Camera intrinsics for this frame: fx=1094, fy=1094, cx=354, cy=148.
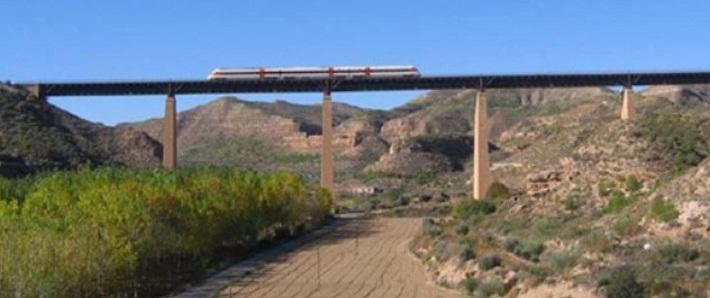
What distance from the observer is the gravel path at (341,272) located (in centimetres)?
3722

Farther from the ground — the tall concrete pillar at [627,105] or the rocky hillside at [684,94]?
the rocky hillside at [684,94]

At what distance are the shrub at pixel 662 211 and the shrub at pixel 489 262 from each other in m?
7.13

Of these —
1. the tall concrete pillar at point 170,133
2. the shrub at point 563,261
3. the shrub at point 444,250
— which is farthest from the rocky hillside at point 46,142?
the shrub at point 563,261

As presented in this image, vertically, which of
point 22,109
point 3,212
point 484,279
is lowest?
point 484,279

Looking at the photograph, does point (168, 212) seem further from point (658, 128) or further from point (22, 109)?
point (22, 109)

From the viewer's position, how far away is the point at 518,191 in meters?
81.1

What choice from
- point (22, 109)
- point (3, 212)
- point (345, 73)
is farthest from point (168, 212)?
point (22, 109)

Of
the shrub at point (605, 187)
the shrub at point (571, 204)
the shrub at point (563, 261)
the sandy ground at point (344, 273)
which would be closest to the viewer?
the shrub at point (563, 261)

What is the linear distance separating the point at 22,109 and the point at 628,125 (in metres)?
51.8

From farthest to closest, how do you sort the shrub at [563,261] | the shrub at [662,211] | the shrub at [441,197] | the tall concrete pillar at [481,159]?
the shrub at [441,197], the tall concrete pillar at [481,159], the shrub at [662,211], the shrub at [563,261]

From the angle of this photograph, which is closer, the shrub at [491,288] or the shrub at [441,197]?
the shrub at [491,288]

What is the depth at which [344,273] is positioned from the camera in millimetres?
43469

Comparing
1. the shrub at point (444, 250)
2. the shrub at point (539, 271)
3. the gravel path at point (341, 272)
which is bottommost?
the gravel path at point (341, 272)

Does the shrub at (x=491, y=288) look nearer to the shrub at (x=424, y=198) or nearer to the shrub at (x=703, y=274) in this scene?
the shrub at (x=703, y=274)
